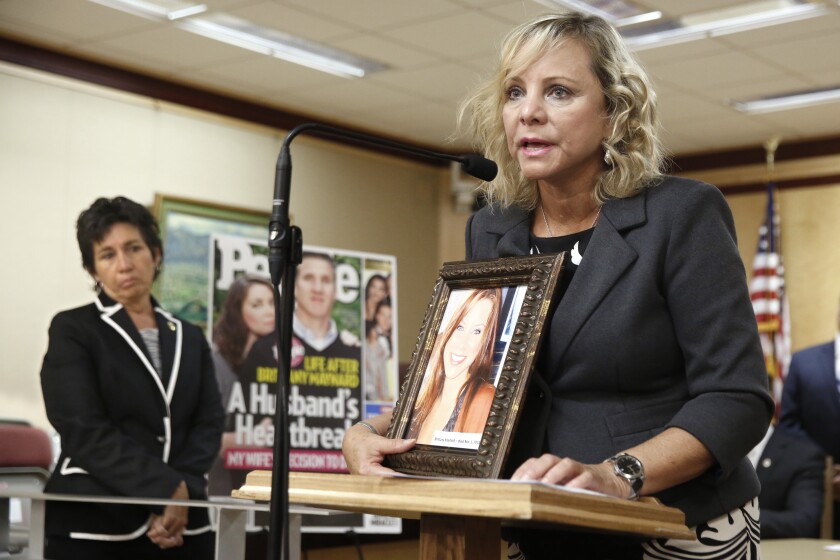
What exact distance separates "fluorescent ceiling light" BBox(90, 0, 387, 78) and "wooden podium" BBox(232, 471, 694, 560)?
5406mm

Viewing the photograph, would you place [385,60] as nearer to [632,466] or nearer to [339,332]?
[339,332]

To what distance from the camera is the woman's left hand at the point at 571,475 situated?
1227 millimetres

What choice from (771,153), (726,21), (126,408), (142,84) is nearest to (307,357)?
(126,408)

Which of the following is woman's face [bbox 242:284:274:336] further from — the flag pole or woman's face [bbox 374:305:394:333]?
the flag pole

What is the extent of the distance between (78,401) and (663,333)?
2.58 m

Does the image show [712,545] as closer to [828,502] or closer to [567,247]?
[567,247]

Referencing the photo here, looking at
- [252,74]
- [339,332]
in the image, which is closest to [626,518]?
[339,332]

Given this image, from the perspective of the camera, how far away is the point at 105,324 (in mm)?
3713

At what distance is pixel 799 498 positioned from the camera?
454 centimetres

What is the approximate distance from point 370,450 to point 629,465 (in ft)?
1.13

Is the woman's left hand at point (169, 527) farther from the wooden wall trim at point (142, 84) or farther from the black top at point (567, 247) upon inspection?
the wooden wall trim at point (142, 84)

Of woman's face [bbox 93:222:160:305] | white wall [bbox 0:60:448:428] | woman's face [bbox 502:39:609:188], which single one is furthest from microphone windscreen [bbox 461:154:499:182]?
white wall [bbox 0:60:448:428]

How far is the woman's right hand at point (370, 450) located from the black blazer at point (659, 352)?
18cm

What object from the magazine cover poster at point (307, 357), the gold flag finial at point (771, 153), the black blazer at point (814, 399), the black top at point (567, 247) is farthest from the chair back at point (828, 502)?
the gold flag finial at point (771, 153)
